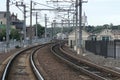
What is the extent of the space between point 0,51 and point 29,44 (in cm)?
3201

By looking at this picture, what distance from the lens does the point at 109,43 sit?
134ft

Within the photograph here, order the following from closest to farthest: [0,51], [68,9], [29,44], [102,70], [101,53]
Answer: [102,70] < [101,53] < [0,51] < [68,9] < [29,44]

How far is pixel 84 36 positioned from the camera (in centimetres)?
7669

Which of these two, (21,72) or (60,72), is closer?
(60,72)

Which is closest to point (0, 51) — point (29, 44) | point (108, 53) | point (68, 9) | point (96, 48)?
point (96, 48)

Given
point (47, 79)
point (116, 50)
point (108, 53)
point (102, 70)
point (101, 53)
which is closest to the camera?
point (47, 79)

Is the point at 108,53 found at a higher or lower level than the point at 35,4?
lower

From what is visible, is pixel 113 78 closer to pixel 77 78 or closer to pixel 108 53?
pixel 77 78

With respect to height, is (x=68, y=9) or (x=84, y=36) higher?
(x=68, y=9)

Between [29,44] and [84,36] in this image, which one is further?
[29,44]

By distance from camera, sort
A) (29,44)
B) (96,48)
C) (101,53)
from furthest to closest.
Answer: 1. (29,44)
2. (96,48)
3. (101,53)

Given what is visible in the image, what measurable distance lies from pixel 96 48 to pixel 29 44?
125 ft

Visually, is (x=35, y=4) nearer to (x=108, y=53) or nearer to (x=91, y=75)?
(x=108, y=53)

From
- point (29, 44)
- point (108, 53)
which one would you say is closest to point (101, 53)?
point (108, 53)
